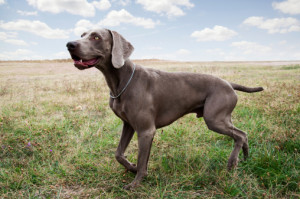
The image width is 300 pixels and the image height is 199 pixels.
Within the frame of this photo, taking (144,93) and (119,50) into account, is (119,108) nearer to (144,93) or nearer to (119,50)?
(144,93)

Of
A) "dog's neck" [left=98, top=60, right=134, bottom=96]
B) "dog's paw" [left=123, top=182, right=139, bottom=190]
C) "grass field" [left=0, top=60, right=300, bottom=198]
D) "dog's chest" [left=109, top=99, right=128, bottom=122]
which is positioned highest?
"dog's neck" [left=98, top=60, right=134, bottom=96]

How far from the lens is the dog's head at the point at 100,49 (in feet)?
8.12

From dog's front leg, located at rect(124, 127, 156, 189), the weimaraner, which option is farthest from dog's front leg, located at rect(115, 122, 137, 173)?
dog's front leg, located at rect(124, 127, 156, 189)

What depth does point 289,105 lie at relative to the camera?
490 centimetres

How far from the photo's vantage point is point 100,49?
2639 mm

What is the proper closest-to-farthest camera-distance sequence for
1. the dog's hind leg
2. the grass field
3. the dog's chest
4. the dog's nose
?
the dog's nose
the grass field
the dog's chest
the dog's hind leg

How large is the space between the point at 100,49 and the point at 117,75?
1.21ft

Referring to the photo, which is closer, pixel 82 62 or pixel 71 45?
pixel 71 45

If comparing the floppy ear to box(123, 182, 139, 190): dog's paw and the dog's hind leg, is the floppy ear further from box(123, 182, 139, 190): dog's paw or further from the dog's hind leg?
box(123, 182, 139, 190): dog's paw

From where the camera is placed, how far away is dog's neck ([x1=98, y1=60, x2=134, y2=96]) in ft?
9.00

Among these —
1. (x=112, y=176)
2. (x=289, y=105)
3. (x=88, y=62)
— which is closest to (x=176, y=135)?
(x=112, y=176)

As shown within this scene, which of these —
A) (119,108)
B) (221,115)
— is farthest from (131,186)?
(221,115)

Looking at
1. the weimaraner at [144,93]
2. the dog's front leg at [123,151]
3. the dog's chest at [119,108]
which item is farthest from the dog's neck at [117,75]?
the dog's front leg at [123,151]

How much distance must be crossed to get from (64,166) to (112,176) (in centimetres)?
73
